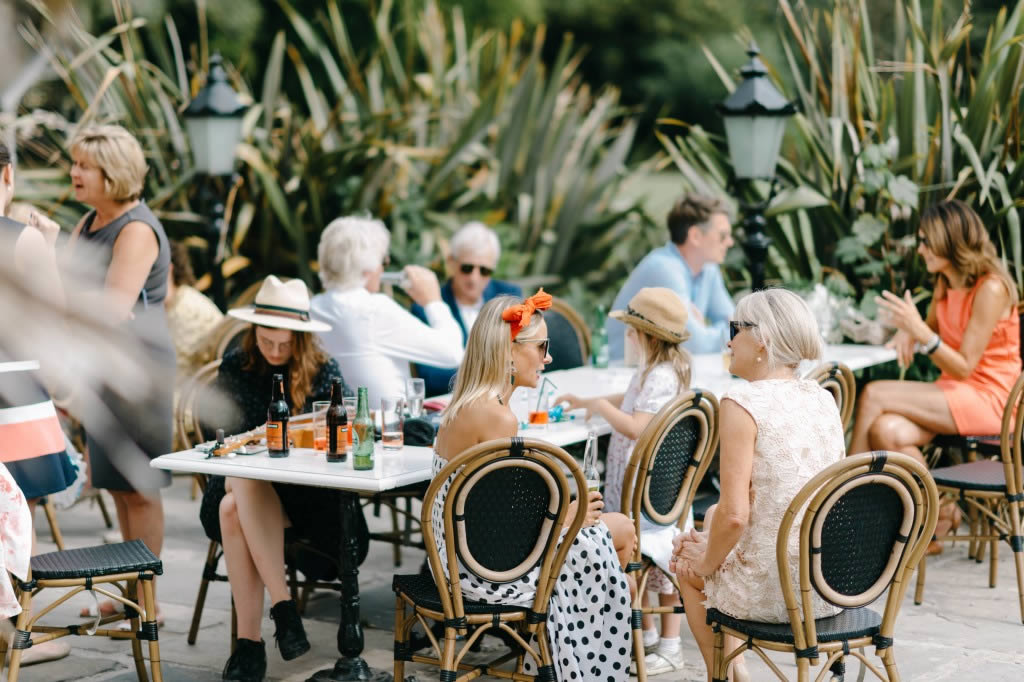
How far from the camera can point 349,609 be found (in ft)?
10.8

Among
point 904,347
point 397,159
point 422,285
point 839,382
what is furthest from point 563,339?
point 397,159

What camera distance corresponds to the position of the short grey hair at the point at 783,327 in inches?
111

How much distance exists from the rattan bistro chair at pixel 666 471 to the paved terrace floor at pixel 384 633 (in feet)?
1.06

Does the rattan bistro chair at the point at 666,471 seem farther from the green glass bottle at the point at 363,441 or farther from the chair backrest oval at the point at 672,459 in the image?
the green glass bottle at the point at 363,441

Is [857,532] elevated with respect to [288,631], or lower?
elevated

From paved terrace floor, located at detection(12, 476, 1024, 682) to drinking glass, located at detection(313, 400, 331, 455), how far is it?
0.68m

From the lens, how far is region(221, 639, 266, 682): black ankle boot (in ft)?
11.2

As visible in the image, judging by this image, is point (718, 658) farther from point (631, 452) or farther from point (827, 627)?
point (631, 452)

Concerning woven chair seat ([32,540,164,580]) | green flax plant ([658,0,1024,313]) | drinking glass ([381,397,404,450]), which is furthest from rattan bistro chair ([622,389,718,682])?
green flax plant ([658,0,1024,313])

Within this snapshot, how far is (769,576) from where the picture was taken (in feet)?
8.99

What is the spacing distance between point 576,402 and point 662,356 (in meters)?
0.35

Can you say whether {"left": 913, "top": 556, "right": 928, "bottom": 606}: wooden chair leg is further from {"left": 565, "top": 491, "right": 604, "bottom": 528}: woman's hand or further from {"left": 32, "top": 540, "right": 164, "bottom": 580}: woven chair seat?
{"left": 32, "top": 540, "right": 164, "bottom": 580}: woven chair seat

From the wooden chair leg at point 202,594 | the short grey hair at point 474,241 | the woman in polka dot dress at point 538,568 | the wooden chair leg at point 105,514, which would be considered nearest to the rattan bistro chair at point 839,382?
the woman in polka dot dress at point 538,568

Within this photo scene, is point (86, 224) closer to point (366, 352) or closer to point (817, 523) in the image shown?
point (366, 352)
